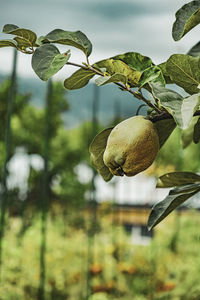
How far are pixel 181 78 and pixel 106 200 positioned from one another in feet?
6.70

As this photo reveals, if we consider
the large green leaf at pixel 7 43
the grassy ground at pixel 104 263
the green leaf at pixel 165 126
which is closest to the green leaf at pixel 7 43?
the large green leaf at pixel 7 43

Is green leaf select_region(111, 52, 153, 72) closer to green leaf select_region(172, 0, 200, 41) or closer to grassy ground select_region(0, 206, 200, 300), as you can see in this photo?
green leaf select_region(172, 0, 200, 41)

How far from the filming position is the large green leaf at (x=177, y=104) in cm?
22

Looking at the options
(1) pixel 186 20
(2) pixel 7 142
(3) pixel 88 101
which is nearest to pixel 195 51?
(1) pixel 186 20

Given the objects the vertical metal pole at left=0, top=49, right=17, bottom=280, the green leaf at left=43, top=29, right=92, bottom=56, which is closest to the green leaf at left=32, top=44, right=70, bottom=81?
the green leaf at left=43, top=29, right=92, bottom=56

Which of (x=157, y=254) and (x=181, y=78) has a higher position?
(x=181, y=78)

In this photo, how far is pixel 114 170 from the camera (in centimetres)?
29

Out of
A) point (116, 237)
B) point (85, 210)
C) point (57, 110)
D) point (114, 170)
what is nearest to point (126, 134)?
point (114, 170)

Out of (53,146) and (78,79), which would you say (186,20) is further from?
(53,146)

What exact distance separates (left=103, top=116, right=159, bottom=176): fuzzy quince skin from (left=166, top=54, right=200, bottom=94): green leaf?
0.03m

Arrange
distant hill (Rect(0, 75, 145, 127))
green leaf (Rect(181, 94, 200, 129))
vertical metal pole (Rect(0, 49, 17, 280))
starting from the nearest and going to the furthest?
green leaf (Rect(181, 94, 200, 129)) → vertical metal pole (Rect(0, 49, 17, 280)) → distant hill (Rect(0, 75, 145, 127))

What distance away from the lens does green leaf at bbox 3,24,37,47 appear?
→ 0.28 meters

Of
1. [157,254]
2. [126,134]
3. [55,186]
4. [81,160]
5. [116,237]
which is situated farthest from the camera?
[81,160]

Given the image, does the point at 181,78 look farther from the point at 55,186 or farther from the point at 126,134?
the point at 55,186
